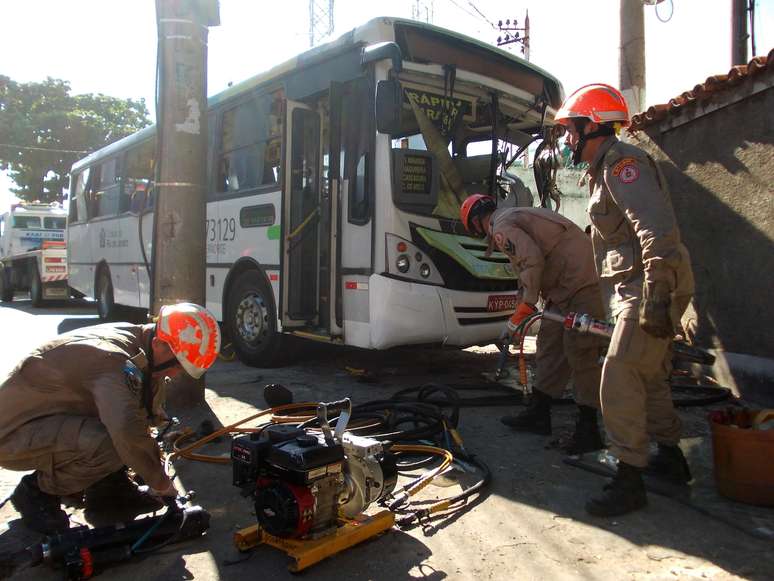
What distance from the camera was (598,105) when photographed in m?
3.27

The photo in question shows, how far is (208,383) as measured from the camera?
6.08 meters

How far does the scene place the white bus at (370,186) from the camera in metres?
5.44

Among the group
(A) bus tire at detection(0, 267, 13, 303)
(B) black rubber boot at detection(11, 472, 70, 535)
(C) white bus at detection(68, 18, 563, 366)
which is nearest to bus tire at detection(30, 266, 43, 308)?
(A) bus tire at detection(0, 267, 13, 303)

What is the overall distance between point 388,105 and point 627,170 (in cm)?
254

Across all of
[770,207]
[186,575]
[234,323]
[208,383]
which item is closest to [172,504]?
[186,575]

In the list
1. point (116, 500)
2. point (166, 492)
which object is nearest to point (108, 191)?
point (116, 500)

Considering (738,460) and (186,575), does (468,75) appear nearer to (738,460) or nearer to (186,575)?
(738,460)

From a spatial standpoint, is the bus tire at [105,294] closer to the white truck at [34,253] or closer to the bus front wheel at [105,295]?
the bus front wheel at [105,295]

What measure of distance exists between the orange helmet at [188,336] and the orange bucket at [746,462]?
2471mm

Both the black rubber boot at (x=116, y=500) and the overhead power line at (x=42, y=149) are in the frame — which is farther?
the overhead power line at (x=42, y=149)

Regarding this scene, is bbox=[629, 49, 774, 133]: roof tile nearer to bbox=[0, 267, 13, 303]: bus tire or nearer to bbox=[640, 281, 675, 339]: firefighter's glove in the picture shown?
bbox=[640, 281, 675, 339]: firefighter's glove

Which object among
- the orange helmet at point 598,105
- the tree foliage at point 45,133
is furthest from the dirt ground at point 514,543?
the tree foliage at point 45,133

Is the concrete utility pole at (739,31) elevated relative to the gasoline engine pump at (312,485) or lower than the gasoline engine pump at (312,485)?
elevated

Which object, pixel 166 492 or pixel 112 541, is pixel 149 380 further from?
pixel 112 541
